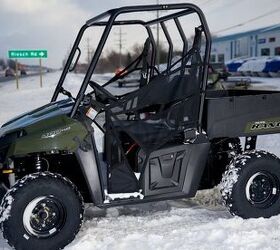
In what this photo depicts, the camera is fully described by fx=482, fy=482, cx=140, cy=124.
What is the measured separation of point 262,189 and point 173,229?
3.32ft

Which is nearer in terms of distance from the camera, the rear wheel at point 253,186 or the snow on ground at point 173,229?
the snow on ground at point 173,229

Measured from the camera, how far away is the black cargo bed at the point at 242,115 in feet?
15.0

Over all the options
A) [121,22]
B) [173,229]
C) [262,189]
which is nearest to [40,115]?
[121,22]

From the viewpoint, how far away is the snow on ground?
397 centimetres

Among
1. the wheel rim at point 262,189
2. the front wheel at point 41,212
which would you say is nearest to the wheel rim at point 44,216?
the front wheel at point 41,212

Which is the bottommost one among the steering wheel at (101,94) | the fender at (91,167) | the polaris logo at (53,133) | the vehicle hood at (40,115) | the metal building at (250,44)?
the fender at (91,167)

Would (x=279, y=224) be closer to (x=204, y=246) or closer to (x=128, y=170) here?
(x=204, y=246)

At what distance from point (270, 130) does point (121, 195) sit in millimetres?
1666

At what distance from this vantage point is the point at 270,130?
190 inches

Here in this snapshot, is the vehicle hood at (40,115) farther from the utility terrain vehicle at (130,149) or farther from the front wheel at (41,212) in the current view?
the front wheel at (41,212)

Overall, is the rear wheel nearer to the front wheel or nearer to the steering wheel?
the steering wheel

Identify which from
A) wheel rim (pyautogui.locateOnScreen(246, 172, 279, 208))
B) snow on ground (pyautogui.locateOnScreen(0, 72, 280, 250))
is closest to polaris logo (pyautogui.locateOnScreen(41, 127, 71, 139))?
snow on ground (pyautogui.locateOnScreen(0, 72, 280, 250))

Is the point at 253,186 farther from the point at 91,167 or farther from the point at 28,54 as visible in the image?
the point at 28,54

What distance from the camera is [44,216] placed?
3.98 metres
